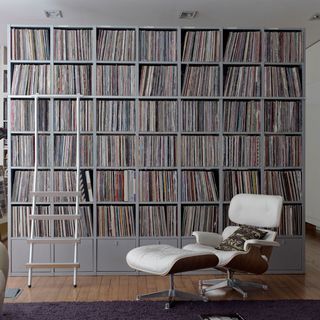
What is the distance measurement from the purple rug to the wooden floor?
23 cm

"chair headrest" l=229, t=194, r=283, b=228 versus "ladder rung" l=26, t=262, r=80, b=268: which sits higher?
"chair headrest" l=229, t=194, r=283, b=228

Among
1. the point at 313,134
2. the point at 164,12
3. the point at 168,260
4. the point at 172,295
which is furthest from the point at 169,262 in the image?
the point at 313,134

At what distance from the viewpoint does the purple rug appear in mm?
3934

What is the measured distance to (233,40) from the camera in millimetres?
5492

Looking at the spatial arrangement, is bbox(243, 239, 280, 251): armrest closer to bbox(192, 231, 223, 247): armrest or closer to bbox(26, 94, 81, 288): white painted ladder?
bbox(192, 231, 223, 247): armrest

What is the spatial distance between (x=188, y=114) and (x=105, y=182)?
1.08 m

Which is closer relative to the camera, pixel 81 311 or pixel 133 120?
pixel 81 311

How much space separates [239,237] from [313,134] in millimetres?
3782

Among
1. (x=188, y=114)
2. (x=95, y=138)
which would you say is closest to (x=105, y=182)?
(x=95, y=138)

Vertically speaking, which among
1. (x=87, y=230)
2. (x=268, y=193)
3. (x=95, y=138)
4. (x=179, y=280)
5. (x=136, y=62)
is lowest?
(x=179, y=280)

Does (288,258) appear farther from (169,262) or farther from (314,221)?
(314,221)

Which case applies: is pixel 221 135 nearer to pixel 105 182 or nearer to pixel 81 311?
pixel 105 182

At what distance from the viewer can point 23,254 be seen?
5.38 meters

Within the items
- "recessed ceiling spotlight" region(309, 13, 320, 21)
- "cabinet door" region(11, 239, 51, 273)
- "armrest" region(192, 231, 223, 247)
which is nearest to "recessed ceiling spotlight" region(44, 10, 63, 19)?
"cabinet door" region(11, 239, 51, 273)
